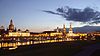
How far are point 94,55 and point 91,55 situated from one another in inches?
21.4

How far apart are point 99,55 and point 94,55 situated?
2.67ft

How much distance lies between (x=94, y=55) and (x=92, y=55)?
36cm

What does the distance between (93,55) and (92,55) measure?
0.20 meters

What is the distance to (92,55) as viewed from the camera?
132ft

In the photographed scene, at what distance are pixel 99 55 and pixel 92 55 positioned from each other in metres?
1.16

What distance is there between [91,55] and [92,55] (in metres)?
0.19

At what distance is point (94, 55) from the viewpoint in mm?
40469

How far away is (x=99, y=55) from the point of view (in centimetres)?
4041

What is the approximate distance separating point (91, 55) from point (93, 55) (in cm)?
39

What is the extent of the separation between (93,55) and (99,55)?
38.6 inches

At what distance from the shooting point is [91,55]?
40.3 m

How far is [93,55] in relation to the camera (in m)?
40.5
